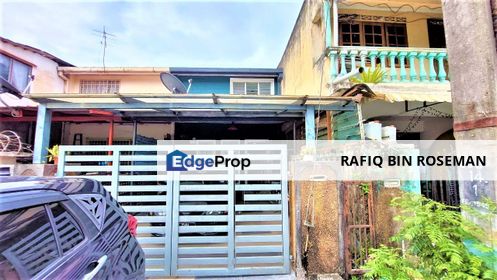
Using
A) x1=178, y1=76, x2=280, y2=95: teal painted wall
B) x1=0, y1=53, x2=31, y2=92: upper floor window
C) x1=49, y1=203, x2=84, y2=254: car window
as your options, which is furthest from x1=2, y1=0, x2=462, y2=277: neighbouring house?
x1=49, y1=203, x2=84, y2=254: car window

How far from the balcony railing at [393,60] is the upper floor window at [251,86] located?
4.09 meters

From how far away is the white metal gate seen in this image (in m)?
4.52

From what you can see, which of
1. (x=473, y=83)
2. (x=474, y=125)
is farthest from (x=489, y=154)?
(x=473, y=83)

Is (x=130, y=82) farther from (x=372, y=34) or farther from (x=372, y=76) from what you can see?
(x=372, y=34)

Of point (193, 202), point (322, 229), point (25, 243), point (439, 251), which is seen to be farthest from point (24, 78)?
point (439, 251)

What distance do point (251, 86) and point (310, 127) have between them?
216 inches

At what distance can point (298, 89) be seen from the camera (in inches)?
389

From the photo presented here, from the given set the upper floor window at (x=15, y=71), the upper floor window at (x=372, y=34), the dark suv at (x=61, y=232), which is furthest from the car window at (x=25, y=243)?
the upper floor window at (x=15, y=71)

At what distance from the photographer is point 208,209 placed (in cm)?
457

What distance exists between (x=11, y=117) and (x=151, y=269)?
5.91 meters

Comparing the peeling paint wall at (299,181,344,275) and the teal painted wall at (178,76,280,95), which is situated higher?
the teal painted wall at (178,76,280,95)

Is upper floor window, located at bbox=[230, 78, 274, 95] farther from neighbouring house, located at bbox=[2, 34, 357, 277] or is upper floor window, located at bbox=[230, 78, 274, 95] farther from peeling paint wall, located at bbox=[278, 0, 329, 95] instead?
neighbouring house, located at bbox=[2, 34, 357, 277]

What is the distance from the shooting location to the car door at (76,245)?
1899 mm

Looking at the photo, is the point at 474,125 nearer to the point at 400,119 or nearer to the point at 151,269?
the point at 151,269
